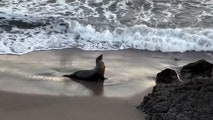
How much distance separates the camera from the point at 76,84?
23.4 feet

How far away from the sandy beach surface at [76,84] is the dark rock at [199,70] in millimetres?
527

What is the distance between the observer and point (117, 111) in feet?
20.1

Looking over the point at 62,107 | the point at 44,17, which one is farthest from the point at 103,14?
the point at 62,107

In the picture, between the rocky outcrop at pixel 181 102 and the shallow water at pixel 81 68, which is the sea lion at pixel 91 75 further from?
the rocky outcrop at pixel 181 102

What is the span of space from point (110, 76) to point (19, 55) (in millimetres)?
1894

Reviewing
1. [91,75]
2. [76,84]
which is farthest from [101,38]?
[76,84]

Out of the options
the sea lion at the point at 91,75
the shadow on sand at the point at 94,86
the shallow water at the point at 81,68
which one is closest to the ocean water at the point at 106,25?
the shallow water at the point at 81,68

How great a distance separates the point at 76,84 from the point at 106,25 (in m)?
3.66

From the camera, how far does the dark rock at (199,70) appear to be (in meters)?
7.29

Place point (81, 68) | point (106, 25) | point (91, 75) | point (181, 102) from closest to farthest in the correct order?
point (181, 102)
point (91, 75)
point (81, 68)
point (106, 25)

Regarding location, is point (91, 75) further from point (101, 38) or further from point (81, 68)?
point (101, 38)

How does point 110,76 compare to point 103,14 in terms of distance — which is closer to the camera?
point 110,76

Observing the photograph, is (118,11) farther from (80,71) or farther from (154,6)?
(80,71)

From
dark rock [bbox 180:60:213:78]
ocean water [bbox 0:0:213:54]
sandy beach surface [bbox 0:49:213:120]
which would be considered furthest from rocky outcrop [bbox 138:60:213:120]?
ocean water [bbox 0:0:213:54]
